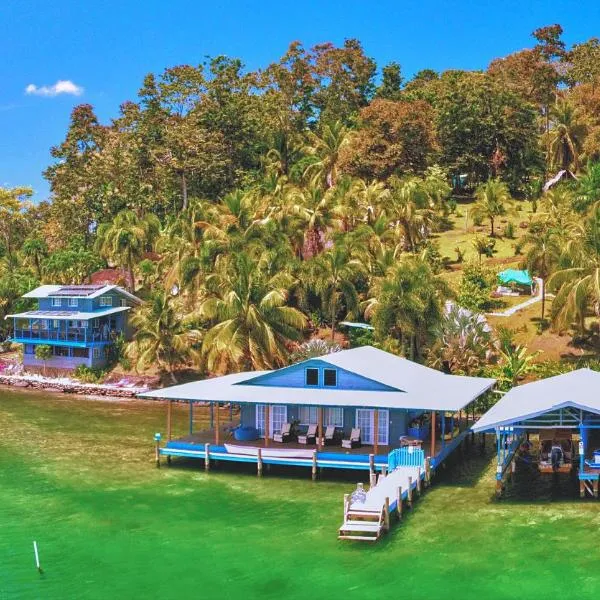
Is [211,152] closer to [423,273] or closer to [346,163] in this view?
[346,163]

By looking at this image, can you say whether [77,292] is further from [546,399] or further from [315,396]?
[546,399]

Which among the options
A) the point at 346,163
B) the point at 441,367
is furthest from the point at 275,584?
the point at 346,163

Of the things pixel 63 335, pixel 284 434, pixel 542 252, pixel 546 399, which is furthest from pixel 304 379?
pixel 63 335

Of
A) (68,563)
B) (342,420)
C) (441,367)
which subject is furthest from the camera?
(441,367)

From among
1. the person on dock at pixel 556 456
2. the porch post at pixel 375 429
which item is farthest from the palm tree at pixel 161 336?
the person on dock at pixel 556 456

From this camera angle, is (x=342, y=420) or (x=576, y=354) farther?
(x=576, y=354)

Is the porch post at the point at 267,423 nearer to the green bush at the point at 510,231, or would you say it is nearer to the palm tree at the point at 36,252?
the green bush at the point at 510,231
